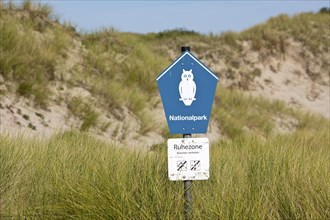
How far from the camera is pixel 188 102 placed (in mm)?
4742

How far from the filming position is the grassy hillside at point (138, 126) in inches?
176

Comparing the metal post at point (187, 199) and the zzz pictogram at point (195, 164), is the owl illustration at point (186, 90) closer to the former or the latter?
the metal post at point (187, 199)

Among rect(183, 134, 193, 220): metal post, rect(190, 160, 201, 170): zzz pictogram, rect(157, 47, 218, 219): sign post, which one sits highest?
rect(157, 47, 218, 219): sign post

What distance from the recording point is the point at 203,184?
5.04 meters

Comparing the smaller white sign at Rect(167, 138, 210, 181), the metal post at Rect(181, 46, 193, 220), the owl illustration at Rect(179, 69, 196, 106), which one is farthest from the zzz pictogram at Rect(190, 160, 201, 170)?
the owl illustration at Rect(179, 69, 196, 106)

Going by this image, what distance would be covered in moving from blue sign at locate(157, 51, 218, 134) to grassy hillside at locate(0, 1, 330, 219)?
22.5 inches

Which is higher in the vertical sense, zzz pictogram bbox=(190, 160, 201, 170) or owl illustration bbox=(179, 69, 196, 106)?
owl illustration bbox=(179, 69, 196, 106)

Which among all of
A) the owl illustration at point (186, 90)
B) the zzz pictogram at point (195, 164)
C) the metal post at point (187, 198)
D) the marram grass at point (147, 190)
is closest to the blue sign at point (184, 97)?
the owl illustration at point (186, 90)

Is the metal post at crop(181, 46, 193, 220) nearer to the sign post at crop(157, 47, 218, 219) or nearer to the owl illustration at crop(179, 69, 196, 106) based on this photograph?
the sign post at crop(157, 47, 218, 219)

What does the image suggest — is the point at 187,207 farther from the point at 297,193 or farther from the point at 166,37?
the point at 166,37

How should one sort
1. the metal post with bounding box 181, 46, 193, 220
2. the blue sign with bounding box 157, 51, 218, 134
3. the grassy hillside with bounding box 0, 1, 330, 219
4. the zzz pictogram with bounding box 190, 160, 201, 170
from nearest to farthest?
the metal post with bounding box 181, 46, 193, 220, the grassy hillside with bounding box 0, 1, 330, 219, the zzz pictogram with bounding box 190, 160, 201, 170, the blue sign with bounding box 157, 51, 218, 134

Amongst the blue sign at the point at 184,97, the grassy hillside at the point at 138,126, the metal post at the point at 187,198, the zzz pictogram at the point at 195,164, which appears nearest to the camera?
the metal post at the point at 187,198

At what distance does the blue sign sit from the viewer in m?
4.72

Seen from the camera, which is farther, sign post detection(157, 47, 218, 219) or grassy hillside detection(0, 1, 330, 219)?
sign post detection(157, 47, 218, 219)
